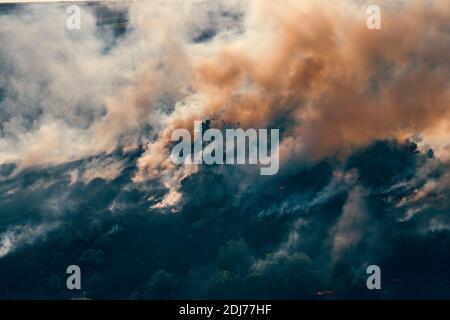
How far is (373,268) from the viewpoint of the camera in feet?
109

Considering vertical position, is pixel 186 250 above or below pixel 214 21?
below

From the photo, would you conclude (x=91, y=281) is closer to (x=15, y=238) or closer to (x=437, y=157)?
(x=15, y=238)

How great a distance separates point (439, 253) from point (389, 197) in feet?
16.6
